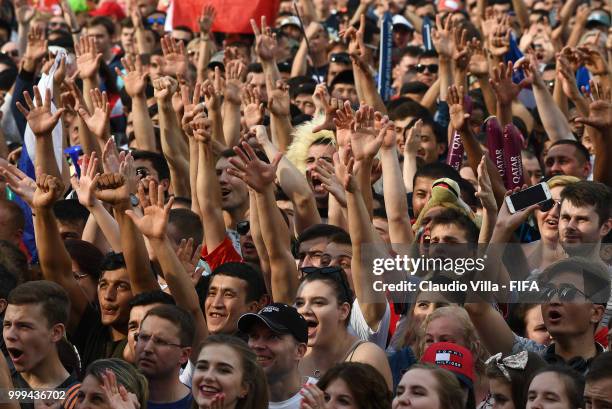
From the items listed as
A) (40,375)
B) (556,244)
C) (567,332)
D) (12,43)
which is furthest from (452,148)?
(12,43)

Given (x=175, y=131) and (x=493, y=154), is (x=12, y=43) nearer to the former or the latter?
(x=175, y=131)

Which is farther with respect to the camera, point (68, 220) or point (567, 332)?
point (68, 220)

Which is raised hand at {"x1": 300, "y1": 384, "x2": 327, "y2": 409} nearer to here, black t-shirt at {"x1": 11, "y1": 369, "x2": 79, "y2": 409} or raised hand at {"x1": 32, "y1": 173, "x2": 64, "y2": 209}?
black t-shirt at {"x1": 11, "y1": 369, "x2": 79, "y2": 409}

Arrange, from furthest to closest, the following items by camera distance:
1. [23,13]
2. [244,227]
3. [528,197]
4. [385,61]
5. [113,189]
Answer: [23,13]
[385,61]
[244,227]
[113,189]
[528,197]

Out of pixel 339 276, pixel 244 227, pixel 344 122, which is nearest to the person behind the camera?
pixel 339 276

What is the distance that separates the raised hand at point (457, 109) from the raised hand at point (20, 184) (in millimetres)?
2632

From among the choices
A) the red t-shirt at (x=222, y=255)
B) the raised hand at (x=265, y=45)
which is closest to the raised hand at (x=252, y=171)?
the red t-shirt at (x=222, y=255)

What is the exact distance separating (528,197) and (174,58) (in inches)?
175

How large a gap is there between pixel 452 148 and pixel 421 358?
10.4 ft

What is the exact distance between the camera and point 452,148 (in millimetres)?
9008

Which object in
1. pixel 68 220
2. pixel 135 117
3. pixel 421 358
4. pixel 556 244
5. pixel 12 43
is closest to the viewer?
pixel 421 358

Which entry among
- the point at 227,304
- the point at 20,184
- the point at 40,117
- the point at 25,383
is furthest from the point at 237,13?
A: the point at 25,383

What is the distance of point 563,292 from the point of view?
20.2ft

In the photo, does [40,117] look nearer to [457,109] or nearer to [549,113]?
[457,109]
